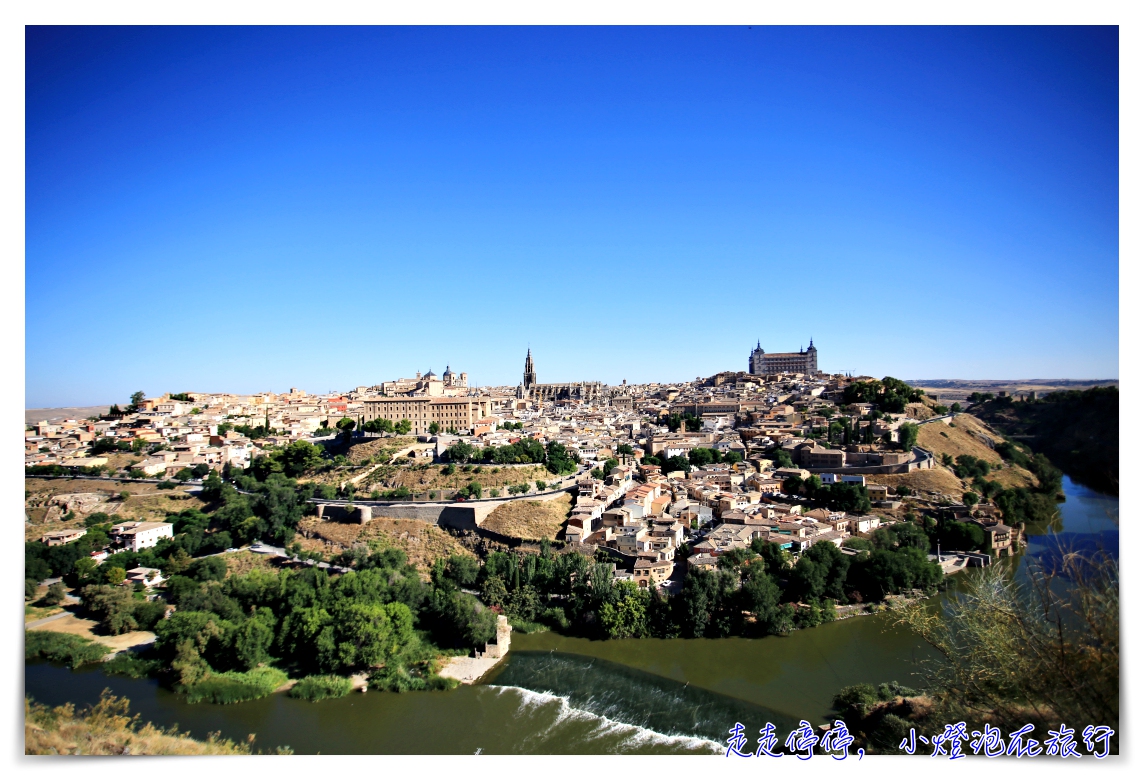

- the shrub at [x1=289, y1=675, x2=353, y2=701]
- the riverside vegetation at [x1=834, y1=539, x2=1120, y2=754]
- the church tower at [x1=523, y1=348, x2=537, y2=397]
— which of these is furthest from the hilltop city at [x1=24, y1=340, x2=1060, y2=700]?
the church tower at [x1=523, y1=348, x2=537, y2=397]

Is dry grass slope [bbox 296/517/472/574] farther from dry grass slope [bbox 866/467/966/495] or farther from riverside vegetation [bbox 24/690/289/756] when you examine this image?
dry grass slope [bbox 866/467/966/495]

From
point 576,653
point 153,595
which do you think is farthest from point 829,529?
point 153,595

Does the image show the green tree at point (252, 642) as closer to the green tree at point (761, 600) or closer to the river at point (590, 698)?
the river at point (590, 698)

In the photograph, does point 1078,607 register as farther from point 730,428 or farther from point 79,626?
point 730,428

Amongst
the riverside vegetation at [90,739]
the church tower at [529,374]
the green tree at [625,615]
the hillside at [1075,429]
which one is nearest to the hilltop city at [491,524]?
the green tree at [625,615]

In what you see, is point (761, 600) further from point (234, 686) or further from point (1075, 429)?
point (234, 686)
